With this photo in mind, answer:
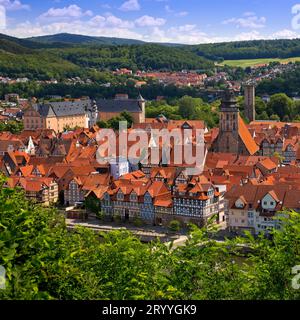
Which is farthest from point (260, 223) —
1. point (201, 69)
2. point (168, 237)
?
point (201, 69)

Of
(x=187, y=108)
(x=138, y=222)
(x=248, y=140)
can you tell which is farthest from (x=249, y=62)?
(x=138, y=222)

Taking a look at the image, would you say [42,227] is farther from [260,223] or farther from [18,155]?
[18,155]

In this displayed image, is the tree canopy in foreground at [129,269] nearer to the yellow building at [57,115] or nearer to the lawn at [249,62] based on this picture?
the yellow building at [57,115]

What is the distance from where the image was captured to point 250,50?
99.7 meters

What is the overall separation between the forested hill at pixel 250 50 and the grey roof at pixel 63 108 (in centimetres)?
5536

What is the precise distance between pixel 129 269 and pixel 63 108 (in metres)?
35.6

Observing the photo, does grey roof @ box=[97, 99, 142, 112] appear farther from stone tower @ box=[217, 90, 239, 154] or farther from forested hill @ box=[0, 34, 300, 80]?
forested hill @ box=[0, 34, 300, 80]

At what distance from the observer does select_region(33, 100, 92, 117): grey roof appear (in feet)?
133

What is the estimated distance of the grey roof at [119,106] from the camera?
140 ft

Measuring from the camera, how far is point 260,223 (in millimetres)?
17203

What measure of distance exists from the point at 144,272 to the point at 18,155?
20372 millimetres

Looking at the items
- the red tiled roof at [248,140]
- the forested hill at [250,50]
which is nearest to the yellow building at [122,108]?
the red tiled roof at [248,140]
